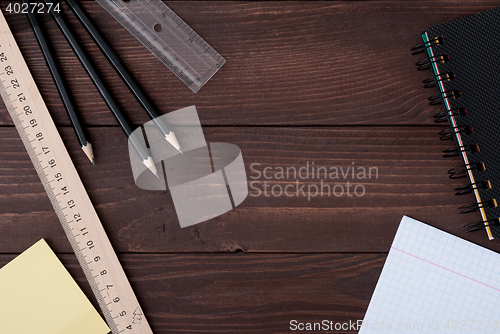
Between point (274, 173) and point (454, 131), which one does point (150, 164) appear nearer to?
point (274, 173)

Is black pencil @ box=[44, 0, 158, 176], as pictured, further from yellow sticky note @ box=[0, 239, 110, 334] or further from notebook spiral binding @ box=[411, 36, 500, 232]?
notebook spiral binding @ box=[411, 36, 500, 232]

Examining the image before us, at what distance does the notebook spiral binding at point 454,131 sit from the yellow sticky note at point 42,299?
69 cm

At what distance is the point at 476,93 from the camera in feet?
2.13

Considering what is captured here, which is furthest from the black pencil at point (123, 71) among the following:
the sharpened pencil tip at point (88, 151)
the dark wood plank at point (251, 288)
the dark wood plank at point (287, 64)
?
the dark wood plank at point (251, 288)

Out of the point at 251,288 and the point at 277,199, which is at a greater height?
the point at 277,199

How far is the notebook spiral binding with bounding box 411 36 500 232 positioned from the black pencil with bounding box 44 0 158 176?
0.53 metres

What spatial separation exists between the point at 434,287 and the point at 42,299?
2.31 ft

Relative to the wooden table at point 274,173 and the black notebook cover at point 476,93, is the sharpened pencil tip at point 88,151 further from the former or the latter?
the black notebook cover at point 476,93

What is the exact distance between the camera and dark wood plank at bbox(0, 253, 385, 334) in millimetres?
669

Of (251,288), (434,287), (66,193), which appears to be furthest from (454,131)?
(66,193)

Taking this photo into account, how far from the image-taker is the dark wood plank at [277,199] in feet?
2.20

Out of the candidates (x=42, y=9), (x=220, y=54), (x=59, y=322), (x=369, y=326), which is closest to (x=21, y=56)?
(x=42, y=9)

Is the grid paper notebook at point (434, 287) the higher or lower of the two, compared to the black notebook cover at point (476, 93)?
lower

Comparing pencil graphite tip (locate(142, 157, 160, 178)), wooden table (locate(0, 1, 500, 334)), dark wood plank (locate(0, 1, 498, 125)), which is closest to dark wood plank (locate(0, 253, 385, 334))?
wooden table (locate(0, 1, 500, 334))
